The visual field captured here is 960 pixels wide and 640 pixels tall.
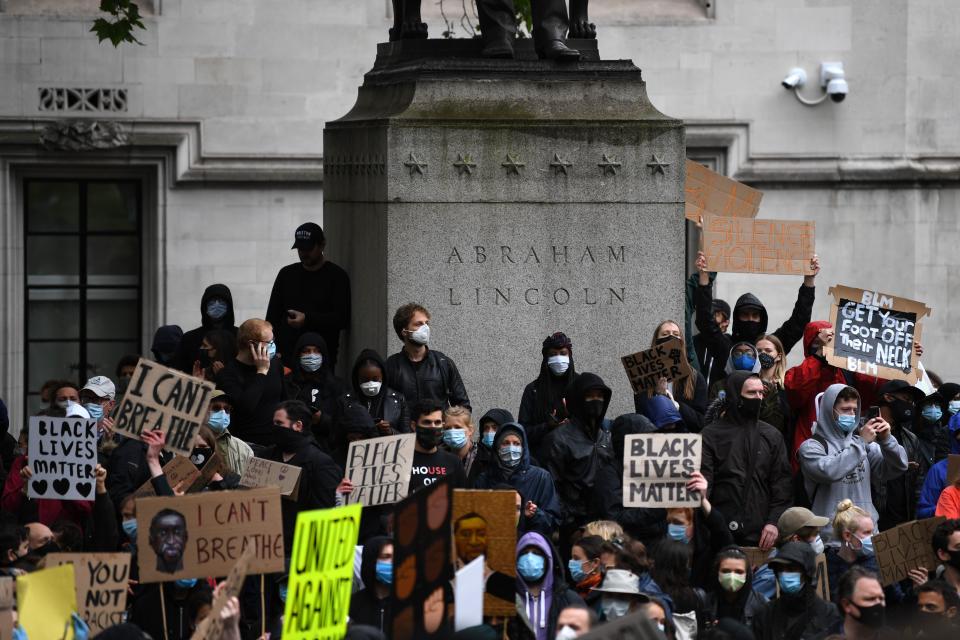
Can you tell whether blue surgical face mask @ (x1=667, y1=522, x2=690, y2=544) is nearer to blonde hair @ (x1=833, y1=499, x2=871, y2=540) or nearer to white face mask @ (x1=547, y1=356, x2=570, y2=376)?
blonde hair @ (x1=833, y1=499, x2=871, y2=540)

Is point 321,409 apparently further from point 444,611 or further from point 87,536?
point 444,611

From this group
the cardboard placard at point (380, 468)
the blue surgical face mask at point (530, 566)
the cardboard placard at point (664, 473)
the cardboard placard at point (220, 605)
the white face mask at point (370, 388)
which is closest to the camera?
the cardboard placard at point (220, 605)

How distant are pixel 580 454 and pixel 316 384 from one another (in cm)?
186

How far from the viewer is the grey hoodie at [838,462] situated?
14.2 metres

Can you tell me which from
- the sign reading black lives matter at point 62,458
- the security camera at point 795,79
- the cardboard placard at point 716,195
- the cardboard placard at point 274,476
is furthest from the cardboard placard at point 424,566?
the security camera at point 795,79

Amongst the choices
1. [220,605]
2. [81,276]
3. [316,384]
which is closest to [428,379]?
[316,384]

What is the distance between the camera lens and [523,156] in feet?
51.5

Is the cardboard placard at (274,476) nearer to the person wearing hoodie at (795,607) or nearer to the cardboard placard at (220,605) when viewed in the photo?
the cardboard placard at (220,605)

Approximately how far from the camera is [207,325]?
649 inches

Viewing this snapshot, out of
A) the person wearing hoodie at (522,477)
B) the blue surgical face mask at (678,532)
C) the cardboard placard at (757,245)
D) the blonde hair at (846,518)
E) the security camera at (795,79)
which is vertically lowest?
the blue surgical face mask at (678,532)

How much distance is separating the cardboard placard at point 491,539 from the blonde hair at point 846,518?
2.31 metres

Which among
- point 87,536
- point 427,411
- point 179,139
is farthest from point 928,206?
point 87,536

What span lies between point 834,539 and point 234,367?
3.73 metres

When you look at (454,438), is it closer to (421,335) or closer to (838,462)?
(421,335)
